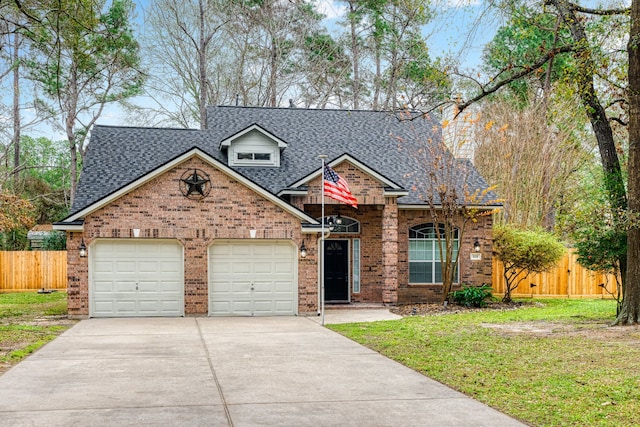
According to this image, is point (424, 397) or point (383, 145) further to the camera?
point (383, 145)

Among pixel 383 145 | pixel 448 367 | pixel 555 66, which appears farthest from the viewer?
pixel 555 66

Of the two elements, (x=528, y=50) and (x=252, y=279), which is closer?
(x=252, y=279)

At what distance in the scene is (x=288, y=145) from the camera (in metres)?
24.4

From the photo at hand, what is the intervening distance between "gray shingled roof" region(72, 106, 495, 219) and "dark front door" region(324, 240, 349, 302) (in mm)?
2462

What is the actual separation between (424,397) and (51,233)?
29.3 m

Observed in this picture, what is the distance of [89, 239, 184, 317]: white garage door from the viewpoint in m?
18.7

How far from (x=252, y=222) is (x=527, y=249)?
891 centimetres

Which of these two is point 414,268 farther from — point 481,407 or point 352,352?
point 481,407

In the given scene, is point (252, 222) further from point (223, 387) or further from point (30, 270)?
point (30, 270)

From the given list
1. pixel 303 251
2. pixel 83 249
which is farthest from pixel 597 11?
pixel 83 249

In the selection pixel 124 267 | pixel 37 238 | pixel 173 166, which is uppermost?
pixel 173 166

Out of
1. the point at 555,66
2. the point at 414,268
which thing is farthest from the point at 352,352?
the point at 555,66

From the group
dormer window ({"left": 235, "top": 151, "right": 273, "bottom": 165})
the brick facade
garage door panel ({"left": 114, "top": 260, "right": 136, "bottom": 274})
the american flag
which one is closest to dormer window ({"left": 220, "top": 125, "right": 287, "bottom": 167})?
dormer window ({"left": 235, "top": 151, "right": 273, "bottom": 165})

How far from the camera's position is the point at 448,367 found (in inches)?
417
